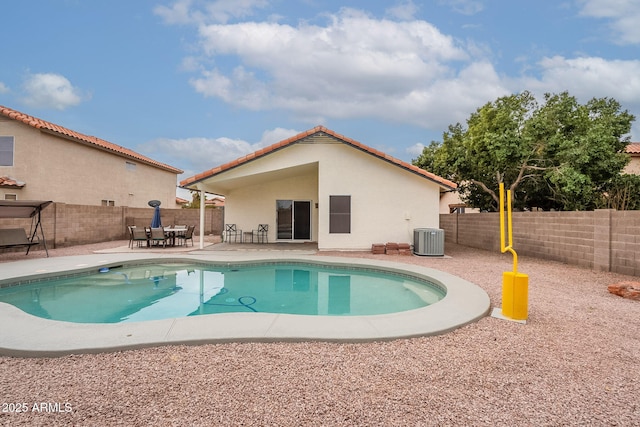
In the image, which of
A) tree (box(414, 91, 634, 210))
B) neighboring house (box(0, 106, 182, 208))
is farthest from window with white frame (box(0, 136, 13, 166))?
tree (box(414, 91, 634, 210))

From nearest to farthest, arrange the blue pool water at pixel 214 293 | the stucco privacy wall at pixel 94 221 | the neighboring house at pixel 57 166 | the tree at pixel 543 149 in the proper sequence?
1. the blue pool water at pixel 214 293
2. the tree at pixel 543 149
3. the stucco privacy wall at pixel 94 221
4. the neighboring house at pixel 57 166

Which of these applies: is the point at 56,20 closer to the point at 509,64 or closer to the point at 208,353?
the point at 208,353

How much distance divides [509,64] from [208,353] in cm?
1822

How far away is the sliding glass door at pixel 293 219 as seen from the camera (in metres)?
16.6

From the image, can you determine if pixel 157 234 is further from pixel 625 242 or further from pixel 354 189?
pixel 625 242

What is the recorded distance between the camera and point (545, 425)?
2514 millimetres

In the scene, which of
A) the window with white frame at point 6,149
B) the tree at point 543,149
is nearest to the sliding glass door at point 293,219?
the tree at point 543,149

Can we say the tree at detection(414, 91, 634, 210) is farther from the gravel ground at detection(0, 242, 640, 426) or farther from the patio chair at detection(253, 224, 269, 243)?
the gravel ground at detection(0, 242, 640, 426)

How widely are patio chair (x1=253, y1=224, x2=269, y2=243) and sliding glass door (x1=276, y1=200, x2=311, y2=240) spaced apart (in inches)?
24.5

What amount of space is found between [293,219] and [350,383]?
45.4 ft

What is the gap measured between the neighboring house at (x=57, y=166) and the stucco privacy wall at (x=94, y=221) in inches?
116

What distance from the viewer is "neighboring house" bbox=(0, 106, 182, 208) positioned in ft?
52.5

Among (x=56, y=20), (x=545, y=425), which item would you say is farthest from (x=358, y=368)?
(x=56, y=20)

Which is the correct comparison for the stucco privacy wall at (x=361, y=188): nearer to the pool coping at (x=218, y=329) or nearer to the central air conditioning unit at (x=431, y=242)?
the central air conditioning unit at (x=431, y=242)
